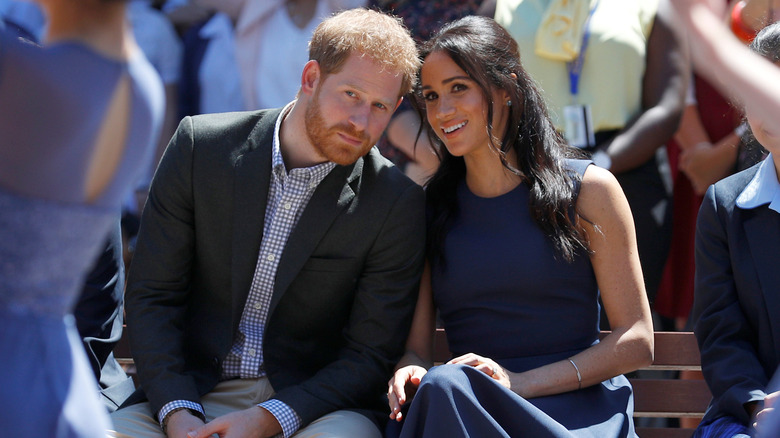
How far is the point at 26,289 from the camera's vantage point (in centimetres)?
158

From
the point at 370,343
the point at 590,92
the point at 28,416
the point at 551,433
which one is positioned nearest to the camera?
the point at 28,416

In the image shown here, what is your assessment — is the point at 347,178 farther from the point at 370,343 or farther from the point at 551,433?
the point at 551,433

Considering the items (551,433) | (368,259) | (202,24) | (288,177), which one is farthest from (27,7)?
(551,433)

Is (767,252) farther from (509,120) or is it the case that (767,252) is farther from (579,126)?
(579,126)

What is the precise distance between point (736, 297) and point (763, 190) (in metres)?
0.33

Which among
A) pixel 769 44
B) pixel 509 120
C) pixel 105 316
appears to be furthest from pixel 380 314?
pixel 769 44

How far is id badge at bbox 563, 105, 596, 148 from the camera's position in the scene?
3879mm

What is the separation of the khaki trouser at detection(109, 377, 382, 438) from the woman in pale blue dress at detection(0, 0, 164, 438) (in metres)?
1.27

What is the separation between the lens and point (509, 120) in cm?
331

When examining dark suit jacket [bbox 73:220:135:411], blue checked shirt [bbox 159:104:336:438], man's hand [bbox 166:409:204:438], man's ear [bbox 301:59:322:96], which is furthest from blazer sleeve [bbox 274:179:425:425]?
dark suit jacket [bbox 73:220:135:411]

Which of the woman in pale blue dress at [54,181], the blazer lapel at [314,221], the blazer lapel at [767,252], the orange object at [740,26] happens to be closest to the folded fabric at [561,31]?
the orange object at [740,26]

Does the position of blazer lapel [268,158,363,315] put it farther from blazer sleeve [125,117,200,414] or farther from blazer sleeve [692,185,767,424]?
blazer sleeve [692,185,767,424]

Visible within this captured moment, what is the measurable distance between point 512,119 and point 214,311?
1.19m

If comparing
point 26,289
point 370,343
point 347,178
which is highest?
point 26,289
